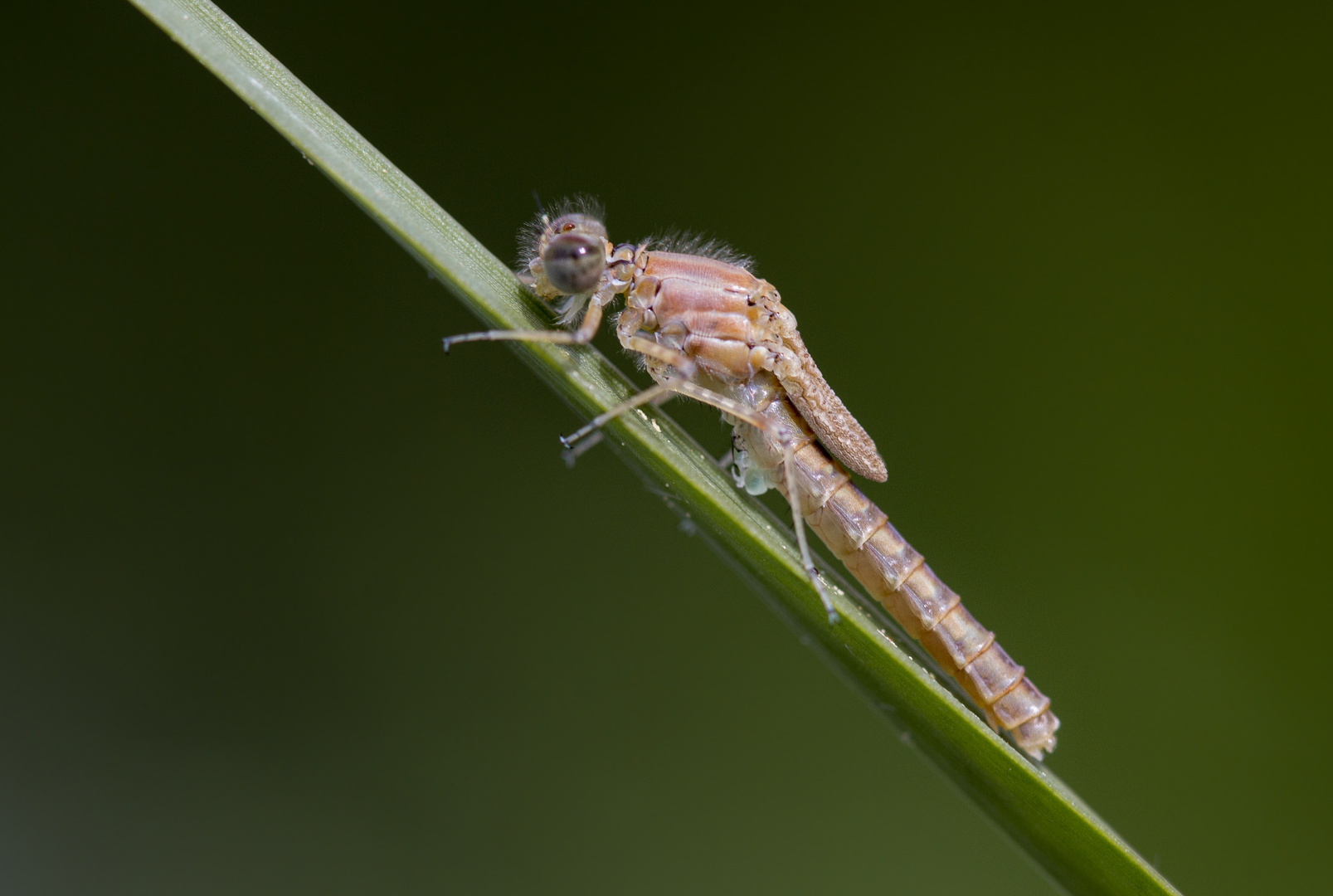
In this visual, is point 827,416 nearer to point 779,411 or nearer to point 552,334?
point 779,411

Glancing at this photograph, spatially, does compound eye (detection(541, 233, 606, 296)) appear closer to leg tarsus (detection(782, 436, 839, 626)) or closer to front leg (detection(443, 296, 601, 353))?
front leg (detection(443, 296, 601, 353))

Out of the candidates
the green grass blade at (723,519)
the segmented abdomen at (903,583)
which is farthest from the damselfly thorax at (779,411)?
the green grass blade at (723,519)

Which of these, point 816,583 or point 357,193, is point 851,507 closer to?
point 816,583

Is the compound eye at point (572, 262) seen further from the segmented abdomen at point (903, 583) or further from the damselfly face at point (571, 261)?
the segmented abdomen at point (903, 583)

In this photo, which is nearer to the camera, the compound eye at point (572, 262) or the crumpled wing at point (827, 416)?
the compound eye at point (572, 262)

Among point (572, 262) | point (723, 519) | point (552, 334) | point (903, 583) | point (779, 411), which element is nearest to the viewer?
point (723, 519)

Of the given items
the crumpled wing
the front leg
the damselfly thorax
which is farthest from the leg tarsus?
the front leg

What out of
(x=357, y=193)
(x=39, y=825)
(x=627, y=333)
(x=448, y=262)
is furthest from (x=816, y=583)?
(x=39, y=825)

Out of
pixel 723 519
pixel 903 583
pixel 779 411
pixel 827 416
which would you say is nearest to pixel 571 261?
pixel 779 411
